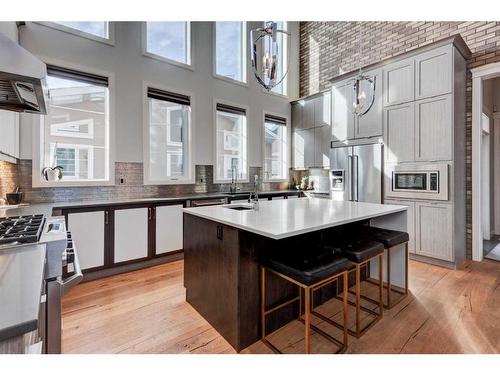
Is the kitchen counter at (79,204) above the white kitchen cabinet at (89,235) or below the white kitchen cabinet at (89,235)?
above

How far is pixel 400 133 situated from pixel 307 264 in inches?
117

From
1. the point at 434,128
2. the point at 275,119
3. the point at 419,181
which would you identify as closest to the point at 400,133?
the point at 434,128

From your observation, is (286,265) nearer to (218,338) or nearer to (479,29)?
(218,338)

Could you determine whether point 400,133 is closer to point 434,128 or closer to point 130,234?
point 434,128

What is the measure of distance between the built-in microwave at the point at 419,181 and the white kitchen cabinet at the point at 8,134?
4.44 meters

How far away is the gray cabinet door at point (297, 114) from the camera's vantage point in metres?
5.79

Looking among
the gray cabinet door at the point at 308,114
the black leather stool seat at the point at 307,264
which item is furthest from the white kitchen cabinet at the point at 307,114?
the black leather stool seat at the point at 307,264

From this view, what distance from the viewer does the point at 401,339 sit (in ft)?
6.16

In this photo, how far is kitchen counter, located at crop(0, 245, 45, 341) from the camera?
0.57 m

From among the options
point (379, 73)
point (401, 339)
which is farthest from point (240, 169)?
point (401, 339)

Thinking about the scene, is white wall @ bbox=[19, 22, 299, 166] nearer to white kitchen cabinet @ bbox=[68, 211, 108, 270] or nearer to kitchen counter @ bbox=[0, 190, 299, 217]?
kitchen counter @ bbox=[0, 190, 299, 217]

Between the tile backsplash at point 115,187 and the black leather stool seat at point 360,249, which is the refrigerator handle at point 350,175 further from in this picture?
the black leather stool seat at point 360,249

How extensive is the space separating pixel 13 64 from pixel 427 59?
4291mm

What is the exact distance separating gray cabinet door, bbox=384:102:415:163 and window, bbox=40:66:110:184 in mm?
4029
